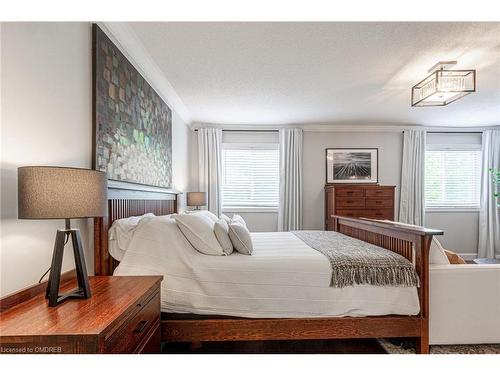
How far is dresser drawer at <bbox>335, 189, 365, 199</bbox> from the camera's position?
5051 millimetres

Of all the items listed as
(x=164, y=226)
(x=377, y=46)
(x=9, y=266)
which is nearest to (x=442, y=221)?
(x=377, y=46)

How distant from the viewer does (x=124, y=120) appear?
2439 millimetres

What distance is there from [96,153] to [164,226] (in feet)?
2.17

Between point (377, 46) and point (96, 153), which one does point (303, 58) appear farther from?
point (96, 153)

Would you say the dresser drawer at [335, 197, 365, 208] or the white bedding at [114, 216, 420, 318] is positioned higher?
the dresser drawer at [335, 197, 365, 208]

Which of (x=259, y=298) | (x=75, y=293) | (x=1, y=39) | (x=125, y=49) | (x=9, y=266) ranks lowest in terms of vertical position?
(x=259, y=298)

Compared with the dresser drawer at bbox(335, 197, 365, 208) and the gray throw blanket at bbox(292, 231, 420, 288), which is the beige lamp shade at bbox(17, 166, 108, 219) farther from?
the dresser drawer at bbox(335, 197, 365, 208)

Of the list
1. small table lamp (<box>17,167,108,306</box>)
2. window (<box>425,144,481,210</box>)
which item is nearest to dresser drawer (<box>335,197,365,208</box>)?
window (<box>425,144,481,210</box>)

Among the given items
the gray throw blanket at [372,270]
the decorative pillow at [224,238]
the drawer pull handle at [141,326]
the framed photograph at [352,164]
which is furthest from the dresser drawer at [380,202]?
the drawer pull handle at [141,326]

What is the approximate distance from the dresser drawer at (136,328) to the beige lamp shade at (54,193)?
46 cm

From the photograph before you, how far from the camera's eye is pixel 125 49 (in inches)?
97.1

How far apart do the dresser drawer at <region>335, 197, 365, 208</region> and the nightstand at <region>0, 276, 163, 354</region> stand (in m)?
4.02

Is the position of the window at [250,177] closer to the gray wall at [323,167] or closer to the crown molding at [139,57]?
the gray wall at [323,167]
